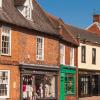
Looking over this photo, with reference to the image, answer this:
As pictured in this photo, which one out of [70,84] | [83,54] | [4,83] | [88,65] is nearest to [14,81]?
[4,83]

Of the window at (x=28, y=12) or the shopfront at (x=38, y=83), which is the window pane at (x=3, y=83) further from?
the window at (x=28, y=12)

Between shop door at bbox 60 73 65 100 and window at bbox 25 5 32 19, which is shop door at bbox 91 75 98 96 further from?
Answer: window at bbox 25 5 32 19

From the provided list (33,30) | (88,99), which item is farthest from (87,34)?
(33,30)

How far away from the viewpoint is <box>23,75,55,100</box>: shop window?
37.3 meters

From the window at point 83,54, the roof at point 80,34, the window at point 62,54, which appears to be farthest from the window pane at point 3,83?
the window at point 83,54

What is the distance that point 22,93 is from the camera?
118ft

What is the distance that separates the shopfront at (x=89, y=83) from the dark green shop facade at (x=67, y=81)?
446 centimetres

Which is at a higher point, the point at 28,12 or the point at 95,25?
the point at 95,25

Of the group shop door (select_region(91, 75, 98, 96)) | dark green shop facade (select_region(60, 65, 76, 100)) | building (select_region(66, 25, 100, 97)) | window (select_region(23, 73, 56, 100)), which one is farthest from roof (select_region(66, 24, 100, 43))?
window (select_region(23, 73, 56, 100))

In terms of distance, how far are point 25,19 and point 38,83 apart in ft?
19.2

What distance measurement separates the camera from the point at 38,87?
130ft

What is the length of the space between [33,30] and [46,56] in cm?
355

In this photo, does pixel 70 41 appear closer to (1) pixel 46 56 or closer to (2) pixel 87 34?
(1) pixel 46 56

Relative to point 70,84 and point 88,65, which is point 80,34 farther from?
point 70,84
